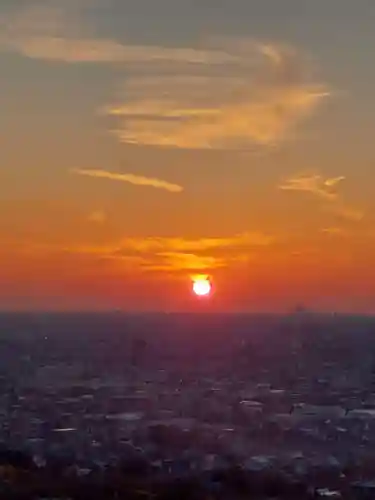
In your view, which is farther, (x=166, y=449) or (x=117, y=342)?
(x=117, y=342)

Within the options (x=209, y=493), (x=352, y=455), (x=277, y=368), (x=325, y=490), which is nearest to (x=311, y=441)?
(x=352, y=455)

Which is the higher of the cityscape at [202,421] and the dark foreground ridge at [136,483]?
the cityscape at [202,421]

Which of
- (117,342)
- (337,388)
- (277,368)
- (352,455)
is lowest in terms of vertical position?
(352,455)

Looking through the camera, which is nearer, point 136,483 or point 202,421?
point 136,483

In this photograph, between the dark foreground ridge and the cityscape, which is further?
the cityscape

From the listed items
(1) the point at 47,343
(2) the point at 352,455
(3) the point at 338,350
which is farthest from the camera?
(1) the point at 47,343

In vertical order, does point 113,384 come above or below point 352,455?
above

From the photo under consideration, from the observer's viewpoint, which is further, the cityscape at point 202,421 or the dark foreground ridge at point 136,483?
the cityscape at point 202,421

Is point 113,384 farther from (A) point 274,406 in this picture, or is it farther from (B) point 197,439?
(B) point 197,439

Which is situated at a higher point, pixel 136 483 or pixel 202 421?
pixel 202 421

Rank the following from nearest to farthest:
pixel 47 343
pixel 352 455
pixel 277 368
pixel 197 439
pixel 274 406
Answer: pixel 352 455
pixel 197 439
pixel 274 406
pixel 277 368
pixel 47 343

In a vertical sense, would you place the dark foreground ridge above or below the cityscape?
below
